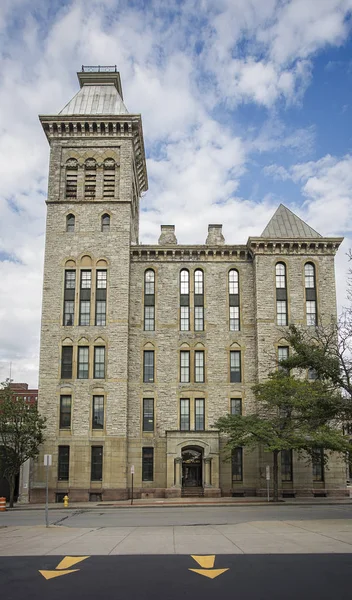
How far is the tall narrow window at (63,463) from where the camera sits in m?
43.1

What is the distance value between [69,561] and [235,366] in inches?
1278

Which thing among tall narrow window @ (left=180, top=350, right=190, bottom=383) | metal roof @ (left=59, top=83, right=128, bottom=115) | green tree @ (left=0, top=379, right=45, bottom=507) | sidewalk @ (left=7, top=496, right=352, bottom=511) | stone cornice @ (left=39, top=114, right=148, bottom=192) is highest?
metal roof @ (left=59, top=83, right=128, bottom=115)

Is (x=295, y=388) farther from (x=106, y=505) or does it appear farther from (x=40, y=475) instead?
(x=40, y=475)

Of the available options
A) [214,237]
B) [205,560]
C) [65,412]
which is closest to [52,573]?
[205,560]

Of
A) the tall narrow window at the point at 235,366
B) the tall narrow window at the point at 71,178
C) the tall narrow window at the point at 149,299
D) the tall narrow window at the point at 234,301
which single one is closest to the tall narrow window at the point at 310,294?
the tall narrow window at the point at 234,301

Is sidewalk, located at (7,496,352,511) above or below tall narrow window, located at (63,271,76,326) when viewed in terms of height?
below

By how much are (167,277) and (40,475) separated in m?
17.3

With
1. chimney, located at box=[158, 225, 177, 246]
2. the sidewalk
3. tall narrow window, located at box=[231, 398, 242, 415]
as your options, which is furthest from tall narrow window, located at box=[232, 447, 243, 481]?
chimney, located at box=[158, 225, 177, 246]

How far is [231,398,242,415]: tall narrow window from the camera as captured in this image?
4550 cm

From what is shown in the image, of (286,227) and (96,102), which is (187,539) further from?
(96,102)

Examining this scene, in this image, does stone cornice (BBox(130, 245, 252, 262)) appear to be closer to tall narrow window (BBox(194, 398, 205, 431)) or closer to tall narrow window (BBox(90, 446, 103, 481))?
tall narrow window (BBox(194, 398, 205, 431))

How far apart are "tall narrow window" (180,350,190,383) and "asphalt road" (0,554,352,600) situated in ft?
101

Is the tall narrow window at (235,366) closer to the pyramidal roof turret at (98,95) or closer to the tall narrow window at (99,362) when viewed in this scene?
the tall narrow window at (99,362)

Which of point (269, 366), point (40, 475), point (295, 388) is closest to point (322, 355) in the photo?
point (295, 388)
